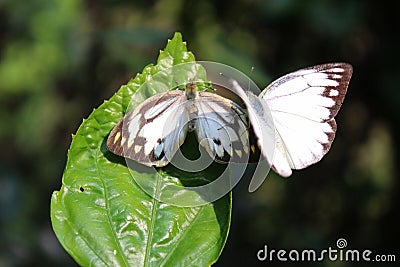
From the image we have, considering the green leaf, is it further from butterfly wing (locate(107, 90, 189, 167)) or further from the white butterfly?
the white butterfly

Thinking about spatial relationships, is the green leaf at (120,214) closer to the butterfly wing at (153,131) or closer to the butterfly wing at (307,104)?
the butterfly wing at (153,131)

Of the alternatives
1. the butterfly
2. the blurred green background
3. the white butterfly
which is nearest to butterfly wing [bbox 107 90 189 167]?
the butterfly

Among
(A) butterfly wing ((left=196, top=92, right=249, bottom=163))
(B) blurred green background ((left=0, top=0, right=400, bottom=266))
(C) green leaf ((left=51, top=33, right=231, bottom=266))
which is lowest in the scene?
(C) green leaf ((left=51, top=33, right=231, bottom=266))

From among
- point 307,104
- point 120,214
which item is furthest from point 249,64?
point 120,214

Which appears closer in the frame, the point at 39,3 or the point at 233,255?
the point at 233,255

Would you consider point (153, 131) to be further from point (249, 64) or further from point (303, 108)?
point (249, 64)

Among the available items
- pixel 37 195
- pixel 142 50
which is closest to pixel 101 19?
pixel 142 50

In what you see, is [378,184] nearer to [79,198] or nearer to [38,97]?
[38,97]
